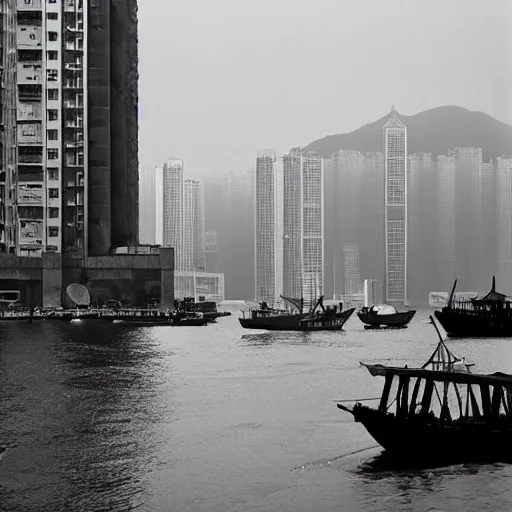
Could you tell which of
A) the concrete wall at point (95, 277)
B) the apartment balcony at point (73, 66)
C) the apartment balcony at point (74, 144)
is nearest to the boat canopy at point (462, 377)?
the concrete wall at point (95, 277)

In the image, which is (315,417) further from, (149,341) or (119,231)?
(119,231)

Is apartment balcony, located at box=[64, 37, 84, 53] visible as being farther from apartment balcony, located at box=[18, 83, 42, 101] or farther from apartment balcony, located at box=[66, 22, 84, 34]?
apartment balcony, located at box=[18, 83, 42, 101]

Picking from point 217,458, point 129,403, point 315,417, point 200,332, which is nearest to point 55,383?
point 129,403

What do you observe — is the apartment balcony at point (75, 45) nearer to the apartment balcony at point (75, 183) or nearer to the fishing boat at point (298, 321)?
the apartment balcony at point (75, 183)

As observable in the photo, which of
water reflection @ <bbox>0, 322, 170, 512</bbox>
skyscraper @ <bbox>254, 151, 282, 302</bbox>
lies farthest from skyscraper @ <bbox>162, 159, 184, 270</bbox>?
water reflection @ <bbox>0, 322, 170, 512</bbox>

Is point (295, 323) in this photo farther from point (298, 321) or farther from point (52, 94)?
point (52, 94)

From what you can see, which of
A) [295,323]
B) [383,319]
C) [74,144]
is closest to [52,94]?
[74,144]

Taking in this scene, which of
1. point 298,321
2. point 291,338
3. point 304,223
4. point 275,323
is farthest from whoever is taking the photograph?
point 304,223
